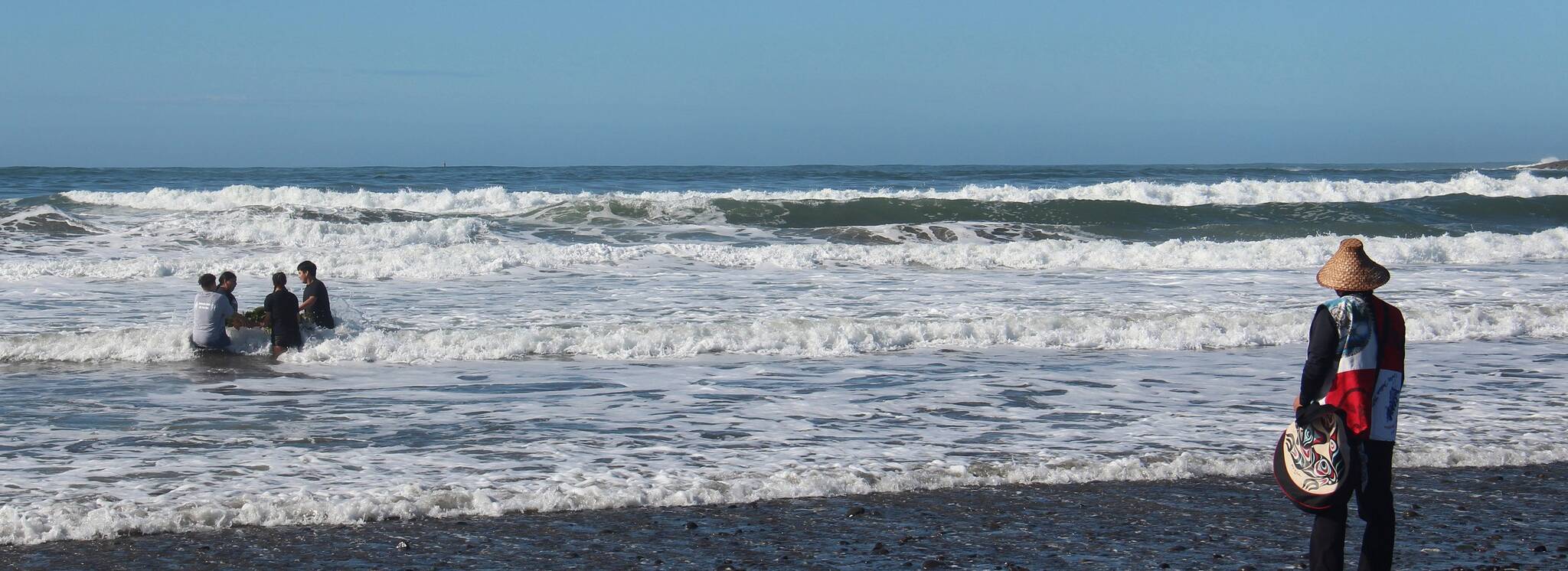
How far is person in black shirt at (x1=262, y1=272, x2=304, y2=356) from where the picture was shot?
1127 centimetres

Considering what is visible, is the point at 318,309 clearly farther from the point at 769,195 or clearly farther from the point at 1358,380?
the point at 769,195

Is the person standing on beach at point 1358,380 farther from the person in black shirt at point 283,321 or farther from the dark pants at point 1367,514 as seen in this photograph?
the person in black shirt at point 283,321

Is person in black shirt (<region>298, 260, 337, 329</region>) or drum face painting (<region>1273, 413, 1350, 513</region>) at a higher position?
drum face painting (<region>1273, 413, 1350, 513</region>)

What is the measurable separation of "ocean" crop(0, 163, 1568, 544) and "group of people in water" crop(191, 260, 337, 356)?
0.18 m

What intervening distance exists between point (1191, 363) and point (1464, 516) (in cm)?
492

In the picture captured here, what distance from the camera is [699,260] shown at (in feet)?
62.7

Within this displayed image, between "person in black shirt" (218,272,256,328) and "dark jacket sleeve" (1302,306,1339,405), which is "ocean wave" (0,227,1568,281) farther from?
"dark jacket sleeve" (1302,306,1339,405)

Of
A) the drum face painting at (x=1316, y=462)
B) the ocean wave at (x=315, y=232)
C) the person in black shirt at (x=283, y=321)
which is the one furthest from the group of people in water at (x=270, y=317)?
the ocean wave at (x=315, y=232)

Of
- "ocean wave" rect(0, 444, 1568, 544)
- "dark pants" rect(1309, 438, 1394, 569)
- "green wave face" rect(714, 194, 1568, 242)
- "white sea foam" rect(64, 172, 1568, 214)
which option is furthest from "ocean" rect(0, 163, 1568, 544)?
"white sea foam" rect(64, 172, 1568, 214)

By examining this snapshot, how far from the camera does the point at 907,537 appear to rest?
215 inches

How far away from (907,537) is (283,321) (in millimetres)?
7799

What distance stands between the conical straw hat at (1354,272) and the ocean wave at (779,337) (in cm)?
696

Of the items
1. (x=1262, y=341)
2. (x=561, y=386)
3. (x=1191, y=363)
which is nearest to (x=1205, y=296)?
(x=1262, y=341)

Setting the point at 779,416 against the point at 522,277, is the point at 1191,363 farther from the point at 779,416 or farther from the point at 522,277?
the point at 522,277
